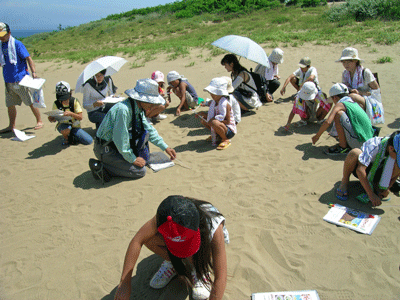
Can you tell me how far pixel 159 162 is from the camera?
4.59 meters

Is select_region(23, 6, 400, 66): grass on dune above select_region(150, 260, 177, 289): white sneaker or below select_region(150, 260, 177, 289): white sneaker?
above

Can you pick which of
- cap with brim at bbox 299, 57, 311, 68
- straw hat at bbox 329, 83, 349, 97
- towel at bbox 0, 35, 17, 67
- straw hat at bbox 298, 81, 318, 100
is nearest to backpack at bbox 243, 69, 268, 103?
cap with brim at bbox 299, 57, 311, 68

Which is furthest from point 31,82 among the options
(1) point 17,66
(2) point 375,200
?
(2) point 375,200

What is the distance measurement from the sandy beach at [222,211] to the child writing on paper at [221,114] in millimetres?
218

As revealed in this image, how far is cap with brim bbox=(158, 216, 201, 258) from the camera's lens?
5.88 ft

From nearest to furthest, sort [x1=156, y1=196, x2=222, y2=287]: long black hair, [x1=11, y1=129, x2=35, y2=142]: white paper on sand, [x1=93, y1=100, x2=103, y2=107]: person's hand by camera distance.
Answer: [x1=156, y1=196, x2=222, y2=287]: long black hair < [x1=93, y1=100, x2=103, y2=107]: person's hand < [x1=11, y1=129, x2=35, y2=142]: white paper on sand

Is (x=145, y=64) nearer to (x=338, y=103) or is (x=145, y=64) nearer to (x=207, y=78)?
(x=207, y=78)

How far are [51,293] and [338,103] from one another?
3.99 m

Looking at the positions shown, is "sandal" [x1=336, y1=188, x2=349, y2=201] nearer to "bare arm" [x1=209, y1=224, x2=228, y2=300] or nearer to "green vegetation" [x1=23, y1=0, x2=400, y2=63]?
"bare arm" [x1=209, y1=224, x2=228, y2=300]

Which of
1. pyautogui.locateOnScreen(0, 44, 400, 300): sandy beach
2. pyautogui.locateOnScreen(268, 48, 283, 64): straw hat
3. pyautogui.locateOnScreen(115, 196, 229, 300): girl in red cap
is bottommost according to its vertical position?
pyautogui.locateOnScreen(0, 44, 400, 300): sandy beach

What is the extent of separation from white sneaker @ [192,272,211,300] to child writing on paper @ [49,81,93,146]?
3.94 metres

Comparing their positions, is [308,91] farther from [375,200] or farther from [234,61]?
[375,200]

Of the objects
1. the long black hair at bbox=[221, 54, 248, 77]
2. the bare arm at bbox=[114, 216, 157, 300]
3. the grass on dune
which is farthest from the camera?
the grass on dune

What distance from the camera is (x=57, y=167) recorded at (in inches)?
191
